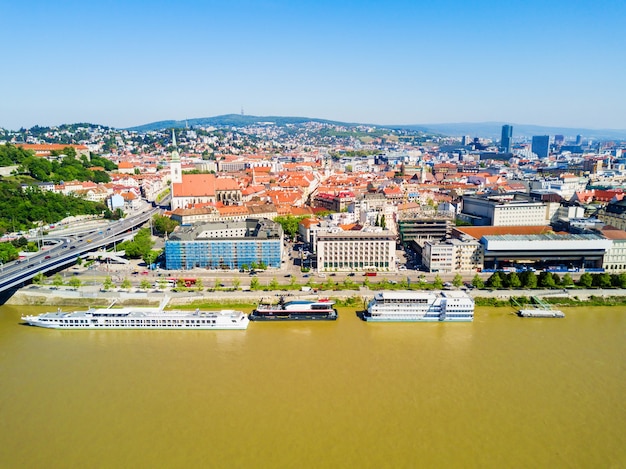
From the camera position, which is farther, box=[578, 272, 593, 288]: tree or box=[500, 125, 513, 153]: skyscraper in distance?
box=[500, 125, 513, 153]: skyscraper in distance

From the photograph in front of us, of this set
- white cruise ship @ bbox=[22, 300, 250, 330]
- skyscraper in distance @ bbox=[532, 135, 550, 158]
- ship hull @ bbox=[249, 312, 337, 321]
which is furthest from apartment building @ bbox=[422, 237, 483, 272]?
skyscraper in distance @ bbox=[532, 135, 550, 158]

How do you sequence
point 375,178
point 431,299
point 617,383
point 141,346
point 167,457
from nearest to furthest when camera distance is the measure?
point 167,457 < point 617,383 < point 141,346 < point 431,299 < point 375,178

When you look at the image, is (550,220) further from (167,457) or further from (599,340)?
(167,457)

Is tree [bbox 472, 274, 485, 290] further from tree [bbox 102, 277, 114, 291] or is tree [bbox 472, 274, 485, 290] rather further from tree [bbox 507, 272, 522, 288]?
tree [bbox 102, 277, 114, 291]

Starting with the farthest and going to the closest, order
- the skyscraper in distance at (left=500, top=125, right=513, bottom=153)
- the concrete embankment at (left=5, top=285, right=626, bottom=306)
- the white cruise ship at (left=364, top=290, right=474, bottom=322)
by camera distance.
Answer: the skyscraper in distance at (left=500, top=125, right=513, bottom=153), the concrete embankment at (left=5, top=285, right=626, bottom=306), the white cruise ship at (left=364, top=290, right=474, bottom=322)

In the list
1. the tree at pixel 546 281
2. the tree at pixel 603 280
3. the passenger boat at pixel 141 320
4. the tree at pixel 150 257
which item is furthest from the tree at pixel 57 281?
the tree at pixel 603 280

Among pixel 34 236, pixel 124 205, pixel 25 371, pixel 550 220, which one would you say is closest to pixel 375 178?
pixel 550 220
